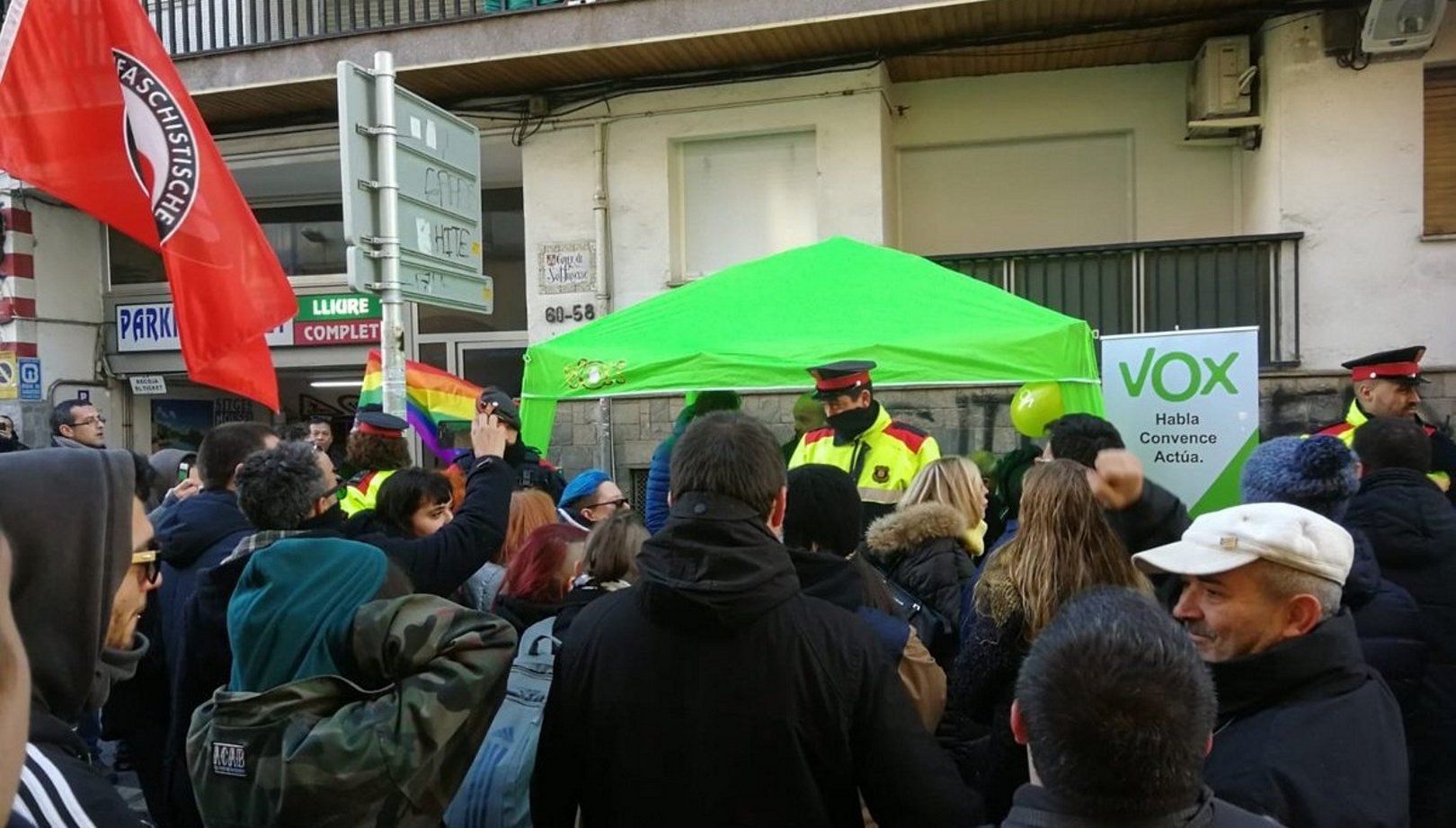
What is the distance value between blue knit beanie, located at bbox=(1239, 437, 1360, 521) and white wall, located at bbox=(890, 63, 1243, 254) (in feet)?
23.0

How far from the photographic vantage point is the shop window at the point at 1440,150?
27.0 feet

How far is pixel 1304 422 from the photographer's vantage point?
27.3 feet

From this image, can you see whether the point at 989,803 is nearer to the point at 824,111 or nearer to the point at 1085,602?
the point at 1085,602

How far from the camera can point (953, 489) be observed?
3.69m

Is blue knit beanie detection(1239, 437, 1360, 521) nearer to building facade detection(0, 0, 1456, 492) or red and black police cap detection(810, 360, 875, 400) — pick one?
red and black police cap detection(810, 360, 875, 400)

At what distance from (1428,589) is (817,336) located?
2973 millimetres

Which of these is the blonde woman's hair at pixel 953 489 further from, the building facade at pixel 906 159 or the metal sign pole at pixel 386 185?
the building facade at pixel 906 159

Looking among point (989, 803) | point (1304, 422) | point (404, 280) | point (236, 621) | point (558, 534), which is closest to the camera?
point (236, 621)

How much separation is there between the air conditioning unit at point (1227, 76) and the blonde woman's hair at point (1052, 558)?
765cm

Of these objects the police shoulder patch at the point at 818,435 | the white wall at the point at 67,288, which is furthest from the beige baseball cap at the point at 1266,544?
the white wall at the point at 67,288

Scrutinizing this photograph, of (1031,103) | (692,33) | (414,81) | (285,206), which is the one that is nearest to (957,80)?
(1031,103)

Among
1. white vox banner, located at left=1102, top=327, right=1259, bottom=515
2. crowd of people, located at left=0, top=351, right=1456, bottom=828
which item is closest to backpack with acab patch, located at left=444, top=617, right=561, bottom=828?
crowd of people, located at left=0, top=351, right=1456, bottom=828

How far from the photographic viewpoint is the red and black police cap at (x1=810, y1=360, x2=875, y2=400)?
500 cm

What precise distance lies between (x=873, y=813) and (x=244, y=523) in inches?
89.9
